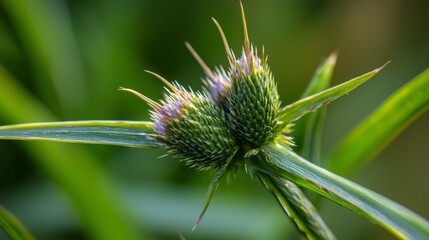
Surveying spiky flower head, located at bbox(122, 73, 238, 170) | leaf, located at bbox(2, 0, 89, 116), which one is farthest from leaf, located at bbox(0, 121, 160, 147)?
leaf, located at bbox(2, 0, 89, 116)

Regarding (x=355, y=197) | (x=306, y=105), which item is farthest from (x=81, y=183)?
A: (x=355, y=197)

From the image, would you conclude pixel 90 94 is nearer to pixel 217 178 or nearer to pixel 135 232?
pixel 135 232

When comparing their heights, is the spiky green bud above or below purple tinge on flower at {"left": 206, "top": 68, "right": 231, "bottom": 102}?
below

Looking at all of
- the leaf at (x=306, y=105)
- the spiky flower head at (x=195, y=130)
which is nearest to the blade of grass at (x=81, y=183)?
the spiky flower head at (x=195, y=130)

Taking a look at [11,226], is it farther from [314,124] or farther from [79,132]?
[314,124]

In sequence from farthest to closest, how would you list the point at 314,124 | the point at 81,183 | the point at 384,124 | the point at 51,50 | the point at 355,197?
1. the point at 51,50
2. the point at 81,183
3. the point at 314,124
4. the point at 384,124
5. the point at 355,197

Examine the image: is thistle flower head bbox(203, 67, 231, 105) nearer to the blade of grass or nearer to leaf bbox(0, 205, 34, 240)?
leaf bbox(0, 205, 34, 240)

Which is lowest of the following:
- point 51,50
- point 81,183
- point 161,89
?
point 81,183
